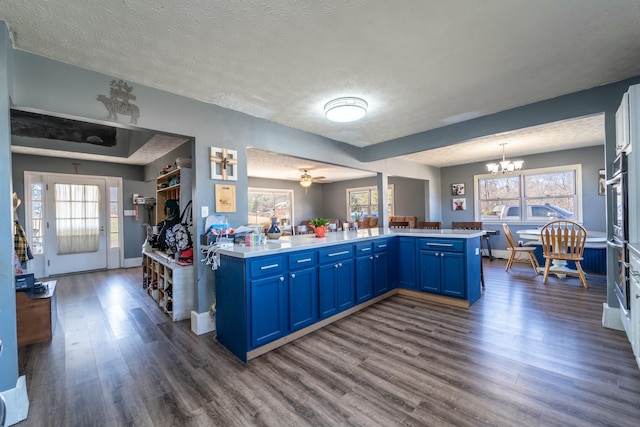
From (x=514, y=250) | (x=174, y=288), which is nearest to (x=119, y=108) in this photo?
(x=174, y=288)

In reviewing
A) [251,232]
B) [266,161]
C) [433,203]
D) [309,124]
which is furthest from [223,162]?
[433,203]

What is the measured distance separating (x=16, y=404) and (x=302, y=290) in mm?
1989

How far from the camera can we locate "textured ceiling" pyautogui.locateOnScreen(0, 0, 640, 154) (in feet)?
5.24

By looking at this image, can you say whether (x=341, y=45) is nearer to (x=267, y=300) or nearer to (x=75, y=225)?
(x=267, y=300)

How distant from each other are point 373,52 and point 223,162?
6.10 feet

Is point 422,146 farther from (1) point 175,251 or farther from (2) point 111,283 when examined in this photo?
(2) point 111,283

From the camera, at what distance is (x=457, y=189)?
7.50 m

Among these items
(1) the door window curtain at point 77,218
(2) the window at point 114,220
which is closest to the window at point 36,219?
(1) the door window curtain at point 77,218

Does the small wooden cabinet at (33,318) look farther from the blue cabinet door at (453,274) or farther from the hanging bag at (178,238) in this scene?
the blue cabinet door at (453,274)

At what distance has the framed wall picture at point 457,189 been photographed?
7430 millimetres

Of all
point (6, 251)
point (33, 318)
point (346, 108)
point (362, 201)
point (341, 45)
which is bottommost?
point (33, 318)

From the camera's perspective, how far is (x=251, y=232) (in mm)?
2881

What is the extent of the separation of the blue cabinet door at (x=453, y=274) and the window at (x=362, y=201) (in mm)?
6229

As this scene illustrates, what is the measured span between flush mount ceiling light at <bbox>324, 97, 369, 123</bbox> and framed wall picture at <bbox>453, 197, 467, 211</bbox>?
18.8 feet
